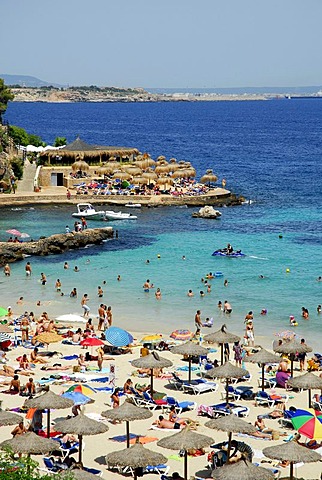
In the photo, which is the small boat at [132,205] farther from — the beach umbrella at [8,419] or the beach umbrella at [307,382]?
the beach umbrella at [8,419]

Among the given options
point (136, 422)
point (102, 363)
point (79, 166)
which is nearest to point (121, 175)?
point (79, 166)

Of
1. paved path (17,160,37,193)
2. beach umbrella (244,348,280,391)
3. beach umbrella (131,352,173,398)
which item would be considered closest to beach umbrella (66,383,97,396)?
beach umbrella (131,352,173,398)

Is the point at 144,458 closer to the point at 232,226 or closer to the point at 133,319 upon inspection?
the point at 133,319

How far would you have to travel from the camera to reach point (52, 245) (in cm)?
4678

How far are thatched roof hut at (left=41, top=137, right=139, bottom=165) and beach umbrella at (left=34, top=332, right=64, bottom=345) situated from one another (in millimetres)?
39882

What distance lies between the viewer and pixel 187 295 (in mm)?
37969

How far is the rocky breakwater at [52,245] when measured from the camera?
44719 millimetres

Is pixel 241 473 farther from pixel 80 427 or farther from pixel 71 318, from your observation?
pixel 71 318

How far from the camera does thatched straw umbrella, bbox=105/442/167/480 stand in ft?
57.0

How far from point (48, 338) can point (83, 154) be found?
41.4 meters

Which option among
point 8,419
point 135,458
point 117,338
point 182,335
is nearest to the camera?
point 135,458

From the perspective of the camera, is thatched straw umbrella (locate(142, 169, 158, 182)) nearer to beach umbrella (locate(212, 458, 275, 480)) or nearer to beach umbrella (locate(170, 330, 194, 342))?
beach umbrella (locate(170, 330, 194, 342))

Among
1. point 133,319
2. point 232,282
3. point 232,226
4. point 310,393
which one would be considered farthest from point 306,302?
point 232,226

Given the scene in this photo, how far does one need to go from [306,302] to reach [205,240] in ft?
47.3
